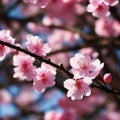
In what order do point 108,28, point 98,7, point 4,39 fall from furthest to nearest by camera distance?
point 108,28 → point 98,7 → point 4,39

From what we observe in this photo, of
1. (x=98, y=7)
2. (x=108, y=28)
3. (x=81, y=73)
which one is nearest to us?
(x=81, y=73)

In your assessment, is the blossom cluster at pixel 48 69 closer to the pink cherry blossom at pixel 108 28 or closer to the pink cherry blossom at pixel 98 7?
the pink cherry blossom at pixel 98 7

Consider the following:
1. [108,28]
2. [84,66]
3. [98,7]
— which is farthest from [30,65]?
[108,28]

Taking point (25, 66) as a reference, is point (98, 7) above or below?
above

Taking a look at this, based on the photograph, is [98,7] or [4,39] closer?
[4,39]

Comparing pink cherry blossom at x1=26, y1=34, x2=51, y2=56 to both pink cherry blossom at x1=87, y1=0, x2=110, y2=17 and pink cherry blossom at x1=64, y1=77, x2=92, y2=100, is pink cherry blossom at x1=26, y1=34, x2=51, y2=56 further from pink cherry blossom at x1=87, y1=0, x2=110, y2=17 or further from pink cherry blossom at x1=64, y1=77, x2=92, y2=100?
pink cherry blossom at x1=87, y1=0, x2=110, y2=17

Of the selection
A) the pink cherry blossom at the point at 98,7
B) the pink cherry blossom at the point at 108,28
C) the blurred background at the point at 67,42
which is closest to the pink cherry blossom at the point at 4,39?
the pink cherry blossom at the point at 98,7

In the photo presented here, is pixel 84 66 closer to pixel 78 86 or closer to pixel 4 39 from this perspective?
pixel 78 86

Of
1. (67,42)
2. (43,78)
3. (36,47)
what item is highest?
(36,47)
